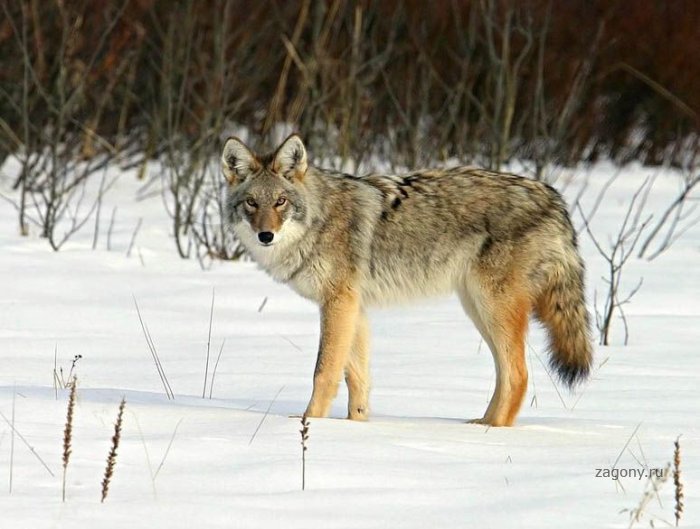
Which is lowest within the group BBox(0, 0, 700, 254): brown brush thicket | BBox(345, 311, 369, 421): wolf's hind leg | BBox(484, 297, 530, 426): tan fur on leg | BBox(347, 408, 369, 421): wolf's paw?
BBox(0, 0, 700, 254): brown brush thicket

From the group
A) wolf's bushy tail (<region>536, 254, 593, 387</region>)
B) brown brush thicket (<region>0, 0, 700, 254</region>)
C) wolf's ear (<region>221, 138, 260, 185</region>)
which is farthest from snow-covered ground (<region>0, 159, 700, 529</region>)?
brown brush thicket (<region>0, 0, 700, 254</region>)

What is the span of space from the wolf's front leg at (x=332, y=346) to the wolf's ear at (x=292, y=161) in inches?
21.2

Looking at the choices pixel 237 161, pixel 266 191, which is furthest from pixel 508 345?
pixel 237 161

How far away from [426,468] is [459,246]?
158 centimetres

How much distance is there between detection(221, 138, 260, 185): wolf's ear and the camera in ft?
17.6

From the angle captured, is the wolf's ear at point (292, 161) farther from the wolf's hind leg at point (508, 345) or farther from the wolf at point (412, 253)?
the wolf's hind leg at point (508, 345)

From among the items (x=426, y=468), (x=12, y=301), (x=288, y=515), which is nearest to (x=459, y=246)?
(x=426, y=468)

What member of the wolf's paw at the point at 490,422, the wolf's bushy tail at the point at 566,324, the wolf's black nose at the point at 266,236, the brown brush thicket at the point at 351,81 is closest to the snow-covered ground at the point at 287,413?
the wolf's paw at the point at 490,422

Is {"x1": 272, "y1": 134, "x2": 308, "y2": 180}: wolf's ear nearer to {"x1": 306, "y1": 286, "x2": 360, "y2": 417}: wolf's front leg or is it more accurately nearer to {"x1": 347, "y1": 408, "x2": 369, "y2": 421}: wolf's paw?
{"x1": 306, "y1": 286, "x2": 360, "y2": 417}: wolf's front leg

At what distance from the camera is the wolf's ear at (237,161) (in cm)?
537

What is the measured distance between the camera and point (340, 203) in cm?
537

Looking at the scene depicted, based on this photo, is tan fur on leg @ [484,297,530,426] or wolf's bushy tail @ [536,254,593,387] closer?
tan fur on leg @ [484,297,530,426]

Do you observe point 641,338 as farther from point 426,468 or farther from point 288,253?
point 426,468

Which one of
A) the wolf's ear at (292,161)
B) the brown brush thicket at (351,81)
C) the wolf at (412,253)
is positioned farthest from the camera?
the brown brush thicket at (351,81)
